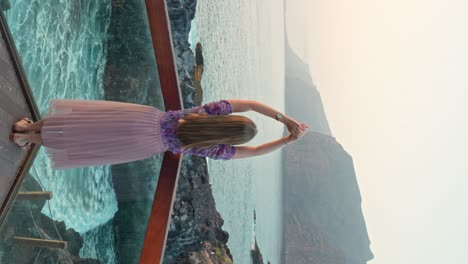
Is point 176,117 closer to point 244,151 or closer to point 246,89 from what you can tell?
point 244,151

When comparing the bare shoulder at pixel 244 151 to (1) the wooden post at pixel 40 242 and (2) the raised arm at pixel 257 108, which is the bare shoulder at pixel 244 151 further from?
(1) the wooden post at pixel 40 242

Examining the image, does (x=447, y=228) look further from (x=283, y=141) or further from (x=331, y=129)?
(x=283, y=141)

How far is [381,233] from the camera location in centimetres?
738

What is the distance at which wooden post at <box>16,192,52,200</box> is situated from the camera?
5.82 feet

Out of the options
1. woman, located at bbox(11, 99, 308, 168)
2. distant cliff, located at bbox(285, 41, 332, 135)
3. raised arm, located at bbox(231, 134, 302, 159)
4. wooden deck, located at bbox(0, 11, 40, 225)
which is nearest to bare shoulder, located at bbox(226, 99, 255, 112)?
woman, located at bbox(11, 99, 308, 168)

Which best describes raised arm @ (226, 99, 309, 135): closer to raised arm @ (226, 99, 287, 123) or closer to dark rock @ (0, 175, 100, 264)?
raised arm @ (226, 99, 287, 123)

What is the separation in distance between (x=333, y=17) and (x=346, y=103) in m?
1.41

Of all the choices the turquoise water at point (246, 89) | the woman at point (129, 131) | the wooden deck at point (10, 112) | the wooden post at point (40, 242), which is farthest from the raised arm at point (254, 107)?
the turquoise water at point (246, 89)

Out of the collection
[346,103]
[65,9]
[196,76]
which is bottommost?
[346,103]

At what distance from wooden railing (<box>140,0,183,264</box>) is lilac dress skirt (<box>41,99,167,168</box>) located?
38 cm

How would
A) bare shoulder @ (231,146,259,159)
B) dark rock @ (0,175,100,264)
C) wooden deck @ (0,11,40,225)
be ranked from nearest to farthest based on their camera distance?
wooden deck @ (0,11,40,225), dark rock @ (0,175,100,264), bare shoulder @ (231,146,259,159)

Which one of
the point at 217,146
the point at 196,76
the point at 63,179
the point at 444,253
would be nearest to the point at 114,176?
the point at 63,179

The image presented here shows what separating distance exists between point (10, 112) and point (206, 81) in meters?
3.95

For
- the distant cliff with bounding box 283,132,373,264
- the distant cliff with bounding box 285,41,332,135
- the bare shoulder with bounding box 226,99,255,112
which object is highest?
the bare shoulder with bounding box 226,99,255,112
